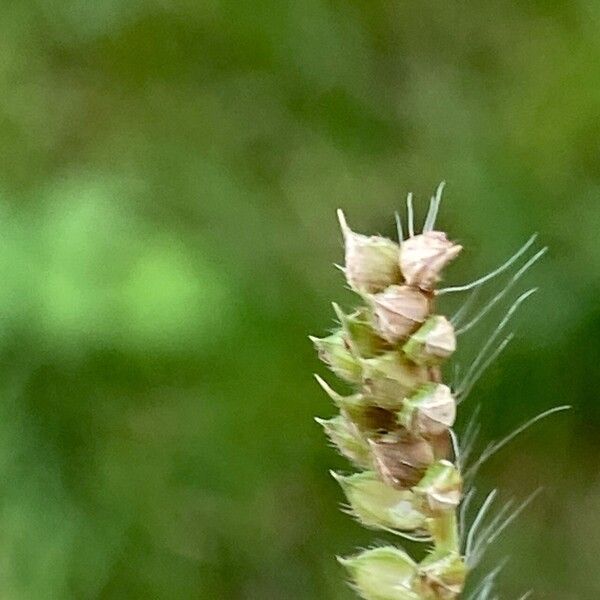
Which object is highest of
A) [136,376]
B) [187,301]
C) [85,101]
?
[85,101]

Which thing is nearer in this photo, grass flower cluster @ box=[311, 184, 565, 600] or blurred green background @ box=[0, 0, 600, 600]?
grass flower cluster @ box=[311, 184, 565, 600]

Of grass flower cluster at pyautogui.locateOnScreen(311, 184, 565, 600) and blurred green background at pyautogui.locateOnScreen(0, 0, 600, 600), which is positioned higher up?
grass flower cluster at pyautogui.locateOnScreen(311, 184, 565, 600)

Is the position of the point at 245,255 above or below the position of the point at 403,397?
below

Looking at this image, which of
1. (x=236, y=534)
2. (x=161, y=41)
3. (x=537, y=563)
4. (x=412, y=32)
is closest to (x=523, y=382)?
(x=537, y=563)

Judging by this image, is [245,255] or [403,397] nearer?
[403,397]

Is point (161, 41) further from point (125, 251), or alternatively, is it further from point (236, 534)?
point (236, 534)

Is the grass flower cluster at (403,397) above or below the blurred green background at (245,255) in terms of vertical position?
above

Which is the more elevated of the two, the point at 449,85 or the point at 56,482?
the point at 449,85

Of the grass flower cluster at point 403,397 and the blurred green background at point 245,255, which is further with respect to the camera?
the blurred green background at point 245,255
